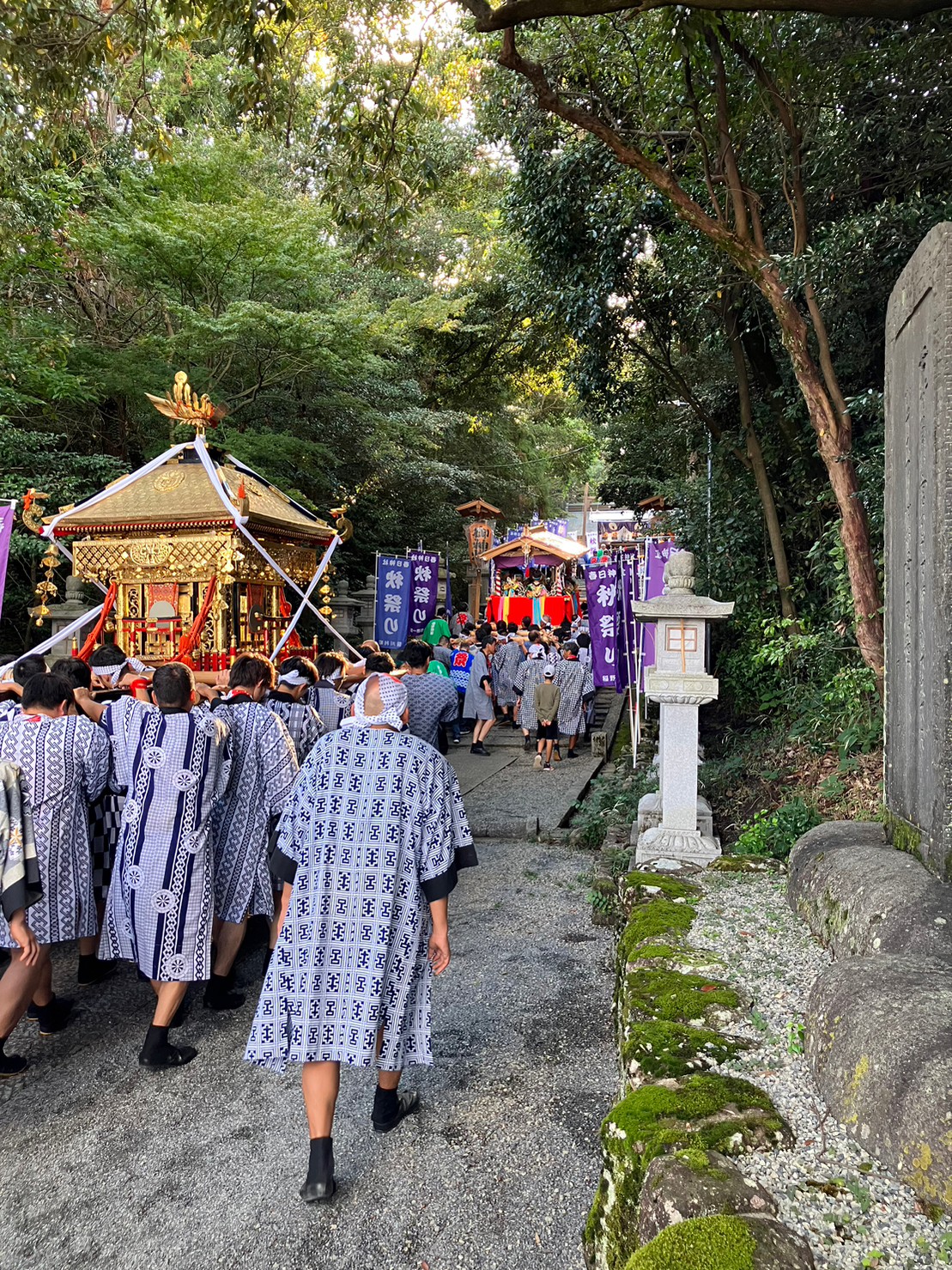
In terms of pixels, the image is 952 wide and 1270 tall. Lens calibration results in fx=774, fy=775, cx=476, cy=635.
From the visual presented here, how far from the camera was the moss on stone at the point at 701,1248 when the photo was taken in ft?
4.70

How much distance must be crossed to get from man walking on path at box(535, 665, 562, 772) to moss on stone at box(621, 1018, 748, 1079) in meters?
7.71

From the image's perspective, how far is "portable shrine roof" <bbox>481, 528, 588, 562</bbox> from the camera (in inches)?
851

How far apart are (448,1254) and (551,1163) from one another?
Answer: 1.78 ft

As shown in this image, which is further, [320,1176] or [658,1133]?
[320,1176]

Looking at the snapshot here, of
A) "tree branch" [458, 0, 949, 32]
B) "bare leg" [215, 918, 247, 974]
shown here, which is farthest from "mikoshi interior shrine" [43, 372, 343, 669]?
"tree branch" [458, 0, 949, 32]

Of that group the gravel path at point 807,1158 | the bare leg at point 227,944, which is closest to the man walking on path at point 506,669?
the bare leg at point 227,944

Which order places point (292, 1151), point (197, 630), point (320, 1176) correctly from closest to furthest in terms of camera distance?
1. point (320, 1176)
2. point (292, 1151)
3. point (197, 630)

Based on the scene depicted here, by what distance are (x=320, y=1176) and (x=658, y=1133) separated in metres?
1.28

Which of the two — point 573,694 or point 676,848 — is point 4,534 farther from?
point 573,694

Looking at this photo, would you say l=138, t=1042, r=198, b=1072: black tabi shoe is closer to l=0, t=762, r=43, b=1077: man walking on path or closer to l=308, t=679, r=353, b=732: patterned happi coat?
l=0, t=762, r=43, b=1077: man walking on path

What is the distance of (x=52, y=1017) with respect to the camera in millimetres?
3738

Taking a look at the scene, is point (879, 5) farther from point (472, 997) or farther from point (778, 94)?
point (472, 997)

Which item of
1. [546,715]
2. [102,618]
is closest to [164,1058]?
[102,618]

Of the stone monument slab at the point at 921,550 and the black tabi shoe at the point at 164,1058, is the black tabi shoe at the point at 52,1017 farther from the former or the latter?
the stone monument slab at the point at 921,550
